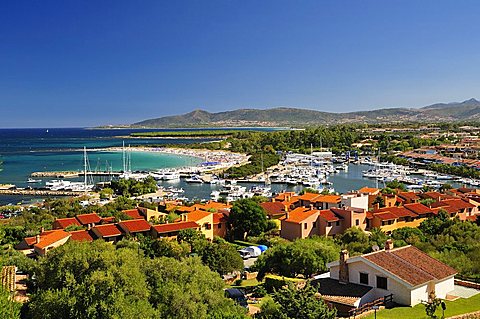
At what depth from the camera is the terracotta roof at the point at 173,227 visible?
2878 centimetres

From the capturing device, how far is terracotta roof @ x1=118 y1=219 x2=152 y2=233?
94.7 feet

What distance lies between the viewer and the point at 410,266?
16656 millimetres

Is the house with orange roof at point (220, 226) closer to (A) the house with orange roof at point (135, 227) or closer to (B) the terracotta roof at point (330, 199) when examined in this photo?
(A) the house with orange roof at point (135, 227)

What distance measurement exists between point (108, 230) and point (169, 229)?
11.6 feet

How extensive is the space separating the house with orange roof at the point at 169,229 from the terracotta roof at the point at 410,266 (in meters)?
14.2

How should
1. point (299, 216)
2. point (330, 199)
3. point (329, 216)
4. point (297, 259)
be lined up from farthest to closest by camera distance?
1. point (330, 199)
2. point (329, 216)
3. point (299, 216)
4. point (297, 259)

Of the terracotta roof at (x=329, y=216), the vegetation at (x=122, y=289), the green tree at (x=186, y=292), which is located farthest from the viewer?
the terracotta roof at (x=329, y=216)

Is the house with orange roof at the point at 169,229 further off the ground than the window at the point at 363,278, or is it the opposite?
the window at the point at 363,278

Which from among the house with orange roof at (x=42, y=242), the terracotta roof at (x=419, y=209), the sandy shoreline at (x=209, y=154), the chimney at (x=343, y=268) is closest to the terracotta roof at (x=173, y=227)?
the house with orange roof at (x=42, y=242)

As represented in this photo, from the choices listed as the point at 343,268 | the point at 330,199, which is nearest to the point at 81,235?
the point at 343,268

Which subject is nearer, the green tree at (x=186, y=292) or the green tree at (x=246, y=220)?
the green tree at (x=186, y=292)

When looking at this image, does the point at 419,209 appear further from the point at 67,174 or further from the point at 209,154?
the point at 209,154

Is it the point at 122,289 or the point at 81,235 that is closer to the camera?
the point at 122,289

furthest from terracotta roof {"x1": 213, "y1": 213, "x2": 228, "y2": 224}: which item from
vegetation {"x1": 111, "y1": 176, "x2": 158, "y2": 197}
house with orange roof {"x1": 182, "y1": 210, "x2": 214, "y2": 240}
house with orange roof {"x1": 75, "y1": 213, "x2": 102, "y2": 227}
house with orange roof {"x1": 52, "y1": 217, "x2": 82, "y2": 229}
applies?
vegetation {"x1": 111, "y1": 176, "x2": 158, "y2": 197}
